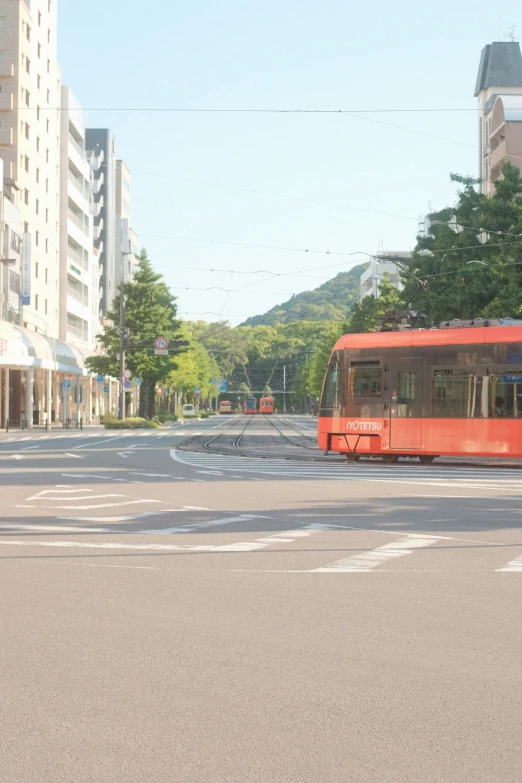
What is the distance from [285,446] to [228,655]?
119ft

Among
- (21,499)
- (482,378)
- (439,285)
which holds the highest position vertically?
(439,285)

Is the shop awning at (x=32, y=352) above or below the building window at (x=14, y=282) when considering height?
below

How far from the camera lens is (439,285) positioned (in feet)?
175

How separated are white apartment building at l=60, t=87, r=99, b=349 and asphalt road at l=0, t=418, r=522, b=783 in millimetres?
77947

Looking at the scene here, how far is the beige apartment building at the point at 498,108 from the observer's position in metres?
72.5

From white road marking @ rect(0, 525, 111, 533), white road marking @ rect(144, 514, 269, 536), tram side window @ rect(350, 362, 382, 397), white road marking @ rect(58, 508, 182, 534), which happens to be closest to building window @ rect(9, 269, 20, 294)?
tram side window @ rect(350, 362, 382, 397)

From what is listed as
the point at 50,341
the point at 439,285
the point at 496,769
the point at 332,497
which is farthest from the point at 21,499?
the point at 50,341

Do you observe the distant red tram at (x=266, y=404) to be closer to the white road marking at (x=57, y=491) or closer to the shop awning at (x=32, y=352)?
the shop awning at (x=32, y=352)

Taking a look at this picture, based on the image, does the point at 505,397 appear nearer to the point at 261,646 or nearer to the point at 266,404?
the point at 261,646

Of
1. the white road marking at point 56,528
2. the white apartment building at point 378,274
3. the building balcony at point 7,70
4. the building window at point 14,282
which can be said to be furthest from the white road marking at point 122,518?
the white apartment building at point 378,274

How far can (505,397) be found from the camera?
28.6 meters

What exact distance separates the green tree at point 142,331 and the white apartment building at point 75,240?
26.1 feet

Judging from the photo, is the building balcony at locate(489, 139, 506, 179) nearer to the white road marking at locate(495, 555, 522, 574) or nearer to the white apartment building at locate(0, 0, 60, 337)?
the white apartment building at locate(0, 0, 60, 337)

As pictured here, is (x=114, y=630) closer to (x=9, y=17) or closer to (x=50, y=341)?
(x=50, y=341)
